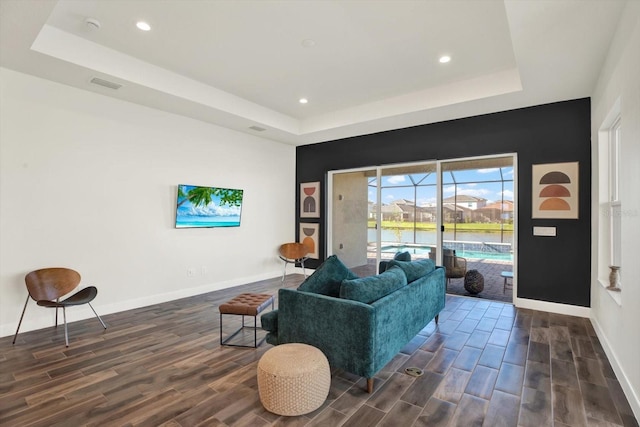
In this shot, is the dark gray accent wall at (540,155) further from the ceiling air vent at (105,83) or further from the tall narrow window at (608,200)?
the ceiling air vent at (105,83)

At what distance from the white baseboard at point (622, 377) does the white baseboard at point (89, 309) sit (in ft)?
17.5

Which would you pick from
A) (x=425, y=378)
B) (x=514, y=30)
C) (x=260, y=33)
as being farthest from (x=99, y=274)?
(x=514, y=30)

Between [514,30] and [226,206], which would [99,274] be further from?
[514,30]

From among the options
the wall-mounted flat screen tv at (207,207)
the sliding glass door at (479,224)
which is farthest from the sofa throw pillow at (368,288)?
the wall-mounted flat screen tv at (207,207)

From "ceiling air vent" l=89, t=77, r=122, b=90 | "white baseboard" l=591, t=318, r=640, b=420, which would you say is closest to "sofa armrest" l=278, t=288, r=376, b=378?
"white baseboard" l=591, t=318, r=640, b=420

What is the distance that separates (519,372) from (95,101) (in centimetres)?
574

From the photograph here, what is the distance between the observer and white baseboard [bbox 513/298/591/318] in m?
4.36

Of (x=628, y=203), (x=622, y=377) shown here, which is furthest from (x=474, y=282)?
(x=628, y=203)

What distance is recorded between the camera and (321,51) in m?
3.77

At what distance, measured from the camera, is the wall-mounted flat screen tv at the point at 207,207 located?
17.2ft

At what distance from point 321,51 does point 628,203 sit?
3.23 m

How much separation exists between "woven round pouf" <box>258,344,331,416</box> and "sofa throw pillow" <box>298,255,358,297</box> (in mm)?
629

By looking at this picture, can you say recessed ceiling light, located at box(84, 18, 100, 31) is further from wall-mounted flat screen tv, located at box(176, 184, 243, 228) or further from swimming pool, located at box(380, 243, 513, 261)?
swimming pool, located at box(380, 243, 513, 261)

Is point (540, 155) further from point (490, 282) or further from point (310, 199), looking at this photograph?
point (310, 199)
